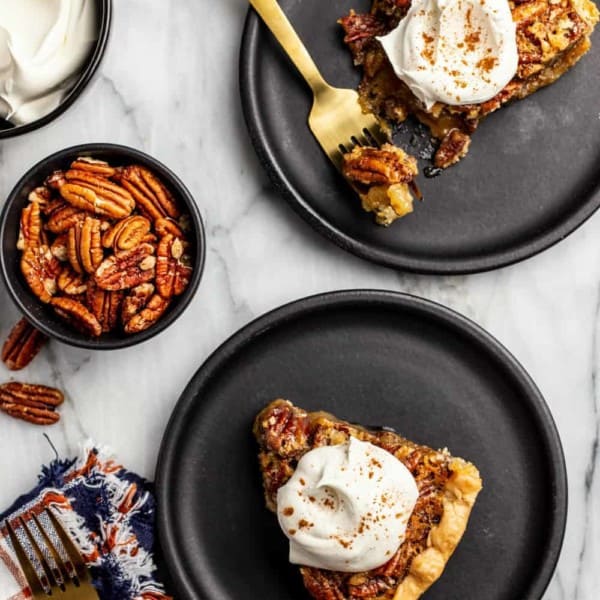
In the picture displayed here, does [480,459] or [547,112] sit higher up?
[547,112]

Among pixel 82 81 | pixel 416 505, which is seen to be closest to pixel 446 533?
pixel 416 505

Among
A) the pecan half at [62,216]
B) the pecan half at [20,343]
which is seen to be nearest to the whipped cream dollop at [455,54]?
the pecan half at [62,216]

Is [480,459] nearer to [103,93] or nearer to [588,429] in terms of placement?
[588,429]

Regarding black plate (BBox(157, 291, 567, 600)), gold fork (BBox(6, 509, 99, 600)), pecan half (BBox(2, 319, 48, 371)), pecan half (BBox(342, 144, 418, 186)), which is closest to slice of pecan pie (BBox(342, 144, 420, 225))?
pecan half (BBox(342, 144, 418, 186))

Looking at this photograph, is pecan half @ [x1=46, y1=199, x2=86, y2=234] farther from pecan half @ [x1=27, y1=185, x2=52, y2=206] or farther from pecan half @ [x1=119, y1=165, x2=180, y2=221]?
pecan half @ [x1=119, y1=165, x2=180, y2=221]

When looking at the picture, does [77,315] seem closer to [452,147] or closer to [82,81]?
[82,81]

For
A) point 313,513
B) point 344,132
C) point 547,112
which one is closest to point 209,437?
point 313,513
